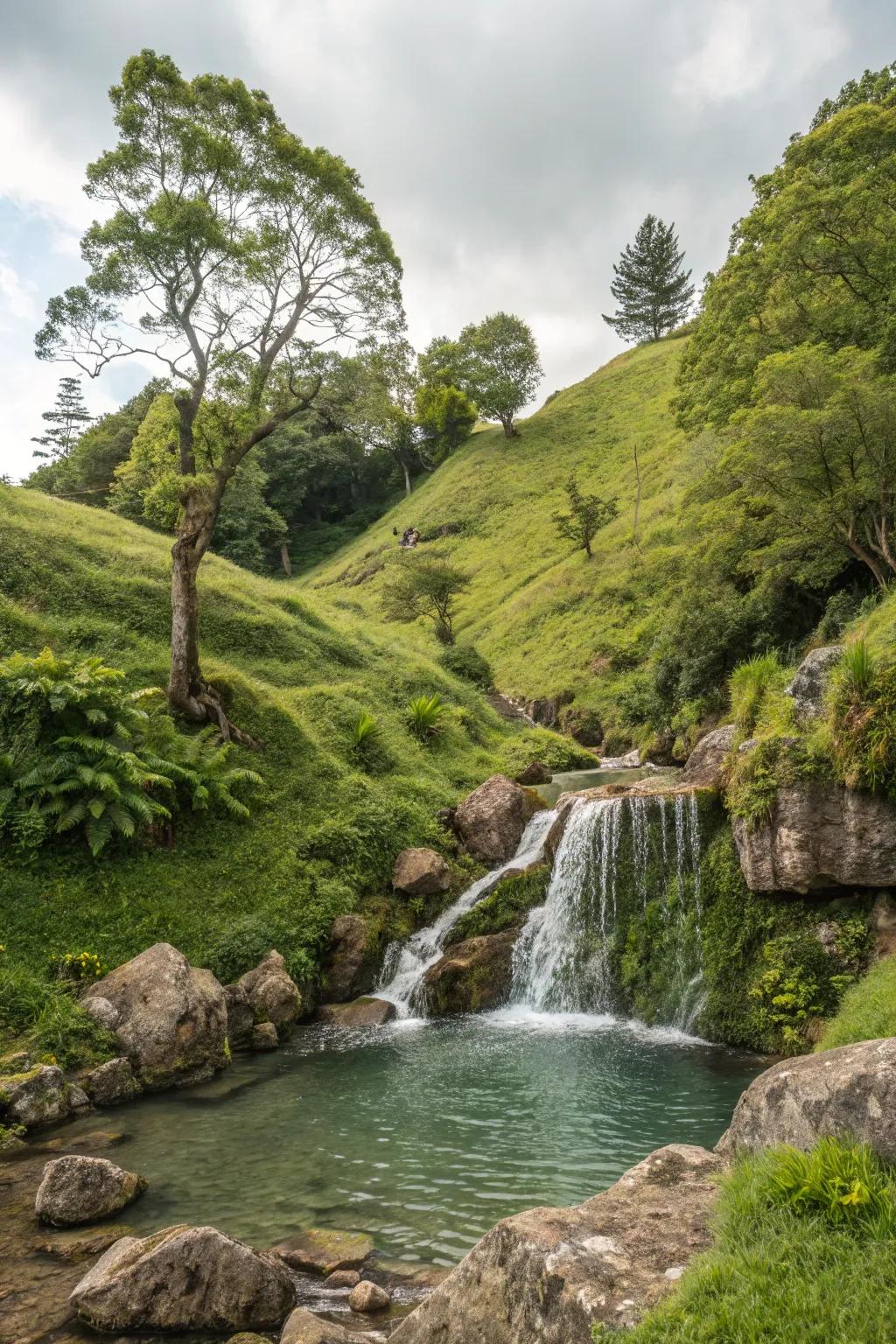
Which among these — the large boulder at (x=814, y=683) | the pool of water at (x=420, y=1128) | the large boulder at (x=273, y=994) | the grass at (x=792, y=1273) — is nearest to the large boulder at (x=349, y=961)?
the large boulder at (x=273, y=994)

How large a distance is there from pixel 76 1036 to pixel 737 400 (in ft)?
92.9

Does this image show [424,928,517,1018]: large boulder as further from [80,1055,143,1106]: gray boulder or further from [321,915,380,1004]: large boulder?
[80,1055,143,1106]: gray boulder

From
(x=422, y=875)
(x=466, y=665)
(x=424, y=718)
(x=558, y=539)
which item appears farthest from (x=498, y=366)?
(x=422, y=875)

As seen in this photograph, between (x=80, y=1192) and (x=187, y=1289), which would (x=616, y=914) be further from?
(x=187, y=1289)

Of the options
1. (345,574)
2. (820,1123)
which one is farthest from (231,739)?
(345,574)

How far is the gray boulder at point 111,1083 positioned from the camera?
998 centimetres

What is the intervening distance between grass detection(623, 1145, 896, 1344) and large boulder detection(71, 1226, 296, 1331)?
10.6 feet

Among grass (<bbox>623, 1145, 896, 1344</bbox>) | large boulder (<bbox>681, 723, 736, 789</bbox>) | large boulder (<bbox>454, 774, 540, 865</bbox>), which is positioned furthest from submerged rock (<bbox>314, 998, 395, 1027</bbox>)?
grass (<bbox>623, 1145, 896, 1344</bbox>)

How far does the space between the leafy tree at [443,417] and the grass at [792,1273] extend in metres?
89.7

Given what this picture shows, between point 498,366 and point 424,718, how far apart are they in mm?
69919

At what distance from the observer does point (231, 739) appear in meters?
18.6

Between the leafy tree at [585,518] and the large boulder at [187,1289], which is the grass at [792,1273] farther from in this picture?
the leafy tree at [585,518]

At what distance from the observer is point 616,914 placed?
13969 millimetres

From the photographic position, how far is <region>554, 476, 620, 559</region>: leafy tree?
167 ft
